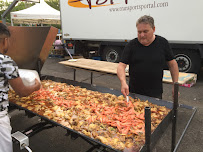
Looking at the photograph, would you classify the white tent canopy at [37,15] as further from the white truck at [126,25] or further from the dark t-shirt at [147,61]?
the dark t-shirt at [147,61]

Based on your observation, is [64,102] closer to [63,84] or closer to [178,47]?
[63,84]

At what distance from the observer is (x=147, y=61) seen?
2.68 metres

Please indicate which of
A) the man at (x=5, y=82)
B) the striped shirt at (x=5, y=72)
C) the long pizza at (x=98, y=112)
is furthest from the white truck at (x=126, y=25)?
the striped shirt at (x=5, y=72)

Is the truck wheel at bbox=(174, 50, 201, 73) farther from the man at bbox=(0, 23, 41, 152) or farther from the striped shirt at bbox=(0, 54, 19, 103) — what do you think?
the striped shirt at bbox=(0, 54, 19, 103)

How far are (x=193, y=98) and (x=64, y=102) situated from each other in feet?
14.1

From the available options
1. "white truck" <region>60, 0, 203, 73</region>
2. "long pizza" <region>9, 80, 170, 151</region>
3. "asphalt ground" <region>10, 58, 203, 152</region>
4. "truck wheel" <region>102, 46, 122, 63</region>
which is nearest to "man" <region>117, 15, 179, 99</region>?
"long pizza" <region>9, 80, 170, 151</region>

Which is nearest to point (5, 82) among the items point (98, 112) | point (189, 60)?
point (98, 112)

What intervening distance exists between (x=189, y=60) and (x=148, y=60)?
508cm

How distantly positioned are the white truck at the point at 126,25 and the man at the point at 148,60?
436 centimetres

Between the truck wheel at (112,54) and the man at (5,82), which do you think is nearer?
the man at (5,82)

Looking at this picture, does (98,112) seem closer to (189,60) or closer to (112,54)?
(189,60)

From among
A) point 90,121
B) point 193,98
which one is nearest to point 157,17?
point 193,98

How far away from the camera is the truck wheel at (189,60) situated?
671 cm

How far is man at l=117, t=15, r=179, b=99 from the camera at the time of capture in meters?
2.58
